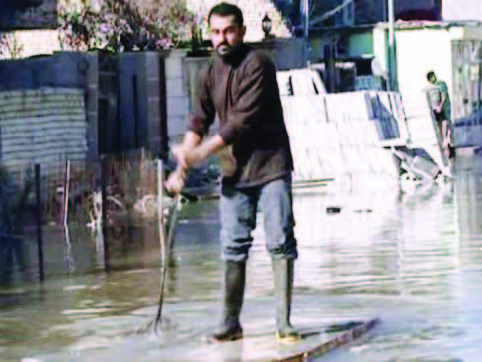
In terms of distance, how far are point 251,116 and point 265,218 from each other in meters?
0.61

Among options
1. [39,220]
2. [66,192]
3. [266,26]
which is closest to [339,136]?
[266,26]

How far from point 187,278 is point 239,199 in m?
3.40

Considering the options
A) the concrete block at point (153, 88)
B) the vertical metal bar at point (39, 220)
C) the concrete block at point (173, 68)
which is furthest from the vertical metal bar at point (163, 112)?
the vertical metal bar at point (39, 220)

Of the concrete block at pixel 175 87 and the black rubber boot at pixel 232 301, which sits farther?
the concrete block at pixel 175 87

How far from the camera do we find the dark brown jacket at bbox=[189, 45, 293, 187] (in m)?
8.40

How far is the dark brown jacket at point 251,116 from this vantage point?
27.6ft

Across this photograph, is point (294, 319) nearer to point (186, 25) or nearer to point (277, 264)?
point (277, 264)

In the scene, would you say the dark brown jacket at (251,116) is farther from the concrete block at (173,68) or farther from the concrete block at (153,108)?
the concrete block at (173,68)

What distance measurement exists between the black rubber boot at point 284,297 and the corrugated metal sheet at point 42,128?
1040 cm

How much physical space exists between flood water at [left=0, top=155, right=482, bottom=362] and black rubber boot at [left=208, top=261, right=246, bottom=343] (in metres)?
0.63

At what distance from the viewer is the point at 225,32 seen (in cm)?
849

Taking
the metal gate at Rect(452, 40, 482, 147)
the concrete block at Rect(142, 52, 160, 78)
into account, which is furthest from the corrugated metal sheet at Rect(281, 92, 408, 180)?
the metal gate at Rect(452, 40, 482, 147)

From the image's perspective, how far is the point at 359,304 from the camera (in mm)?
9953

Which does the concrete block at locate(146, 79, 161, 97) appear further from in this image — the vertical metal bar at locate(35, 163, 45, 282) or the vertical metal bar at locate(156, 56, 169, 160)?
the vertical metal bar at locate(35, 163, 45, 282)
